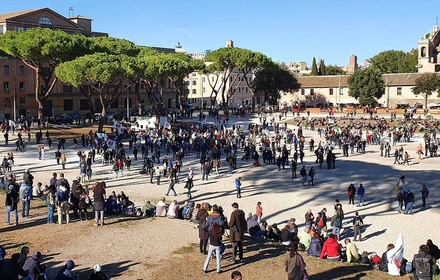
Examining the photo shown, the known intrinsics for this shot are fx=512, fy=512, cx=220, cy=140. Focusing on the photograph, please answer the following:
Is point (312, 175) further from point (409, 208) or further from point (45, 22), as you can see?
point (45, 22)

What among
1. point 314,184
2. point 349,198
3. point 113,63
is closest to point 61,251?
point 349,198

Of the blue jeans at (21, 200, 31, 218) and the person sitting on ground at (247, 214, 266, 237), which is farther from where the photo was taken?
the blue jeans at (21, 200, 31, 218)

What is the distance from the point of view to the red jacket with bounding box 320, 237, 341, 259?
13.5m

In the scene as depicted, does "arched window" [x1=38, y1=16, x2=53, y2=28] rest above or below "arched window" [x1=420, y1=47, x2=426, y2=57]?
above

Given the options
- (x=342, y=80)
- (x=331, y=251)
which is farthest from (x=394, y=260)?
(x=342, y=80)

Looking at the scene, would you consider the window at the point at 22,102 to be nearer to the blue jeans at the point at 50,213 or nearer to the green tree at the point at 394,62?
the blue jeans at the point at 50,213

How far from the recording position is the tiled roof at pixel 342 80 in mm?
83175

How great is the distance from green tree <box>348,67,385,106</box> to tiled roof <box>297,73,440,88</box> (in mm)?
5815

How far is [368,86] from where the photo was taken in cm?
7731

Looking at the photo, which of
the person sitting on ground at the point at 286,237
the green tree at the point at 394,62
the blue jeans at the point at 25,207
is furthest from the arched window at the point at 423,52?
the blue jeans at the point at 25,207

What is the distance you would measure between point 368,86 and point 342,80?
12.2m

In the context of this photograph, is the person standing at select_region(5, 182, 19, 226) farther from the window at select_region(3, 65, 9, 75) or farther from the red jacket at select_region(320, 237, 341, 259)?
the window at select_region(3, 65, 9, 75)

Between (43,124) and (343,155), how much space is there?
27724 millimetres

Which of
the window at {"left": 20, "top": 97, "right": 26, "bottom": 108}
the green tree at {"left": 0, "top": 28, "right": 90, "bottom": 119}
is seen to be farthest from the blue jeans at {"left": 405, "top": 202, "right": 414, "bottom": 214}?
the window at {"left": 20, "top": 97, "right": 26, "bottom": 108}
